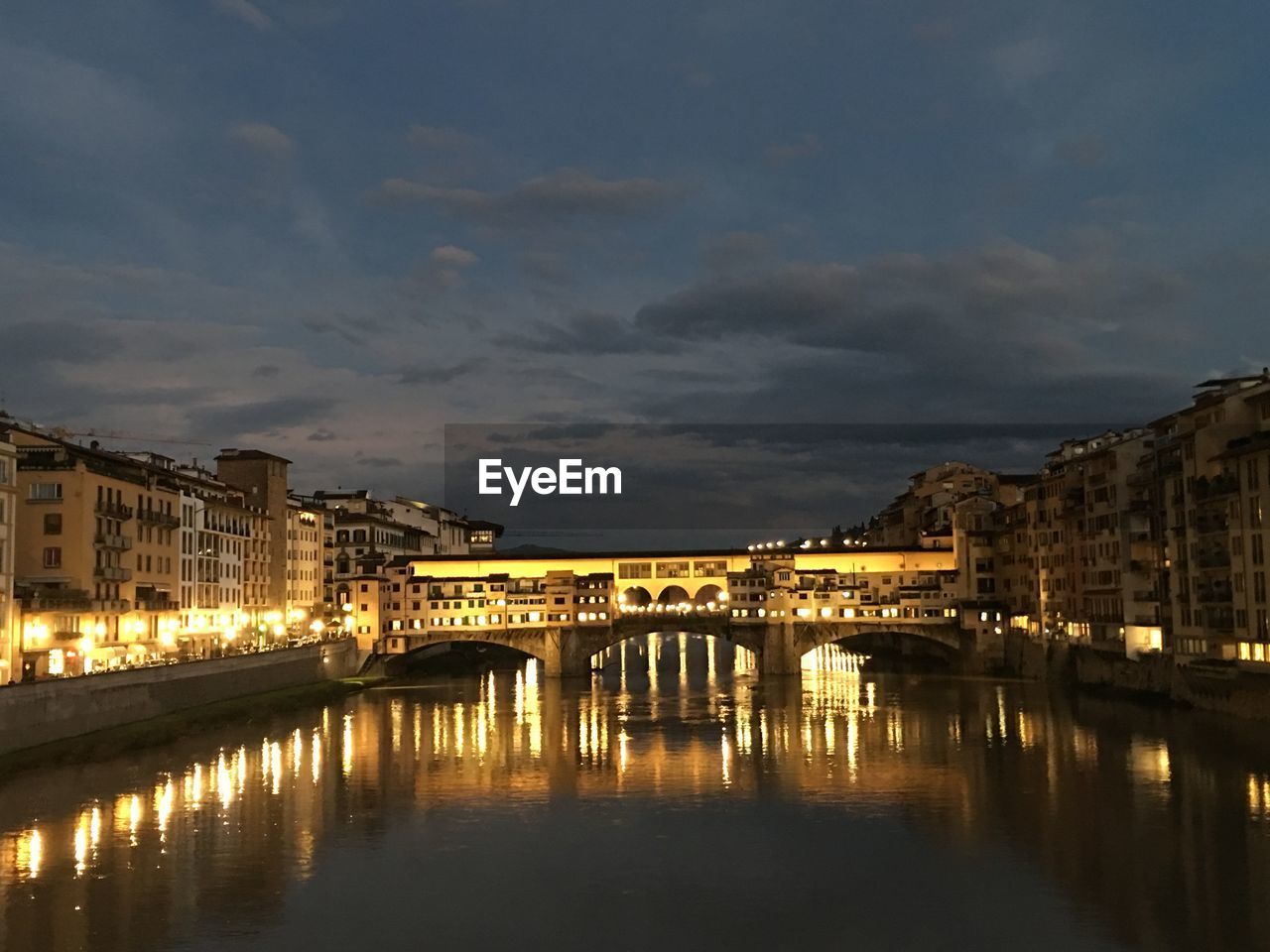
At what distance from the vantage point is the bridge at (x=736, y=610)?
297 feet

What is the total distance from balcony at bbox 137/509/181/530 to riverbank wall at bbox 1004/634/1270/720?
50.3 meters

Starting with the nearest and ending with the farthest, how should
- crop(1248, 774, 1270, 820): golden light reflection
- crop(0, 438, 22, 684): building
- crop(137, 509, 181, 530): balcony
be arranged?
crop(1248, 774, 1270, 820): golden light reflection < crop(0, 438, 22, 684): building < crop(137, 509, 181, 530): balcony

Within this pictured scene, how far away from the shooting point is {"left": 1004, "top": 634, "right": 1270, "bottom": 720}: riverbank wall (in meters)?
50.8

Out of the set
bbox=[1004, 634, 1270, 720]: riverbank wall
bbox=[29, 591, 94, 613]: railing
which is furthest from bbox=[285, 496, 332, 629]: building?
bbox=[1004, 634, 1270, 720]: riverbank wall

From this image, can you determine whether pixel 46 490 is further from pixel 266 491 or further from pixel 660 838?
pixel 660 838

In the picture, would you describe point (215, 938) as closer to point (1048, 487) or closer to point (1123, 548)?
point (1123, 548)

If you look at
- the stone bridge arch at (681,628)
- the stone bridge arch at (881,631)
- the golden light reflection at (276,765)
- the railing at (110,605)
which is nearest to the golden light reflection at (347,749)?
the golden light reflection at (276,765)

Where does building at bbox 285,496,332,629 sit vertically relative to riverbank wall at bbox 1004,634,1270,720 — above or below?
above

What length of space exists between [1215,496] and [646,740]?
1020 inches

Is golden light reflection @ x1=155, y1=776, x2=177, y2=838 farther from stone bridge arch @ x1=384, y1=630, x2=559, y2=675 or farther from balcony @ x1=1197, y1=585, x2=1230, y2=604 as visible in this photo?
stone bridge arch @ x1=384, y1=630, x2=559, y2=675

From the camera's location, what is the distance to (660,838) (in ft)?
113

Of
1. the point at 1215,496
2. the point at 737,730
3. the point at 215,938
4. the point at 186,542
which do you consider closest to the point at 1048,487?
the point at 1215,496

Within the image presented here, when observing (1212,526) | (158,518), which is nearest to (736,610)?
(158,518)

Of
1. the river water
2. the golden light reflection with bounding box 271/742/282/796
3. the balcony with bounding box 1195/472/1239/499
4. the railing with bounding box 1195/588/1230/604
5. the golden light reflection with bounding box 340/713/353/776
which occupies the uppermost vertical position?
the balcony with bounding box 1195/472/1239/499
